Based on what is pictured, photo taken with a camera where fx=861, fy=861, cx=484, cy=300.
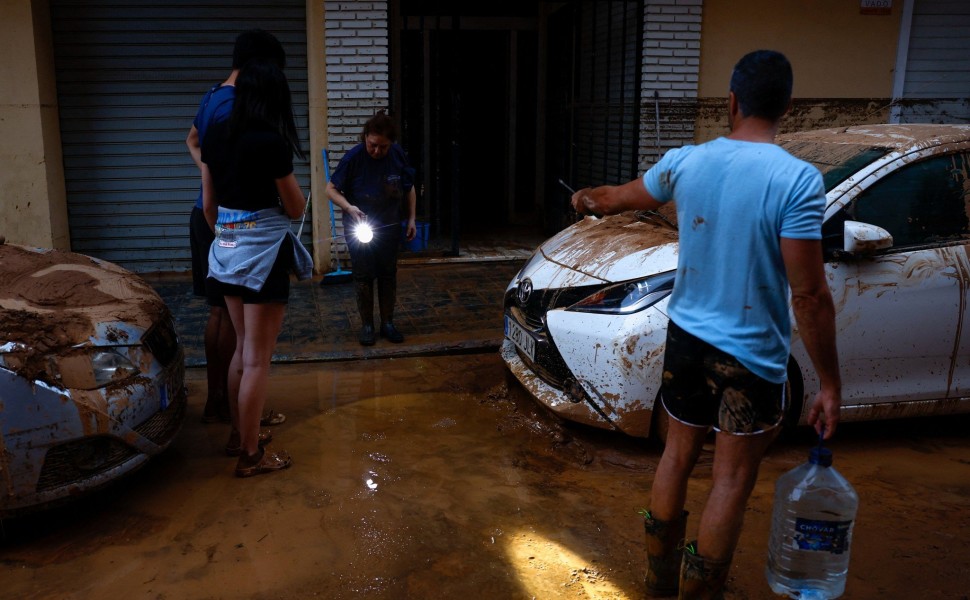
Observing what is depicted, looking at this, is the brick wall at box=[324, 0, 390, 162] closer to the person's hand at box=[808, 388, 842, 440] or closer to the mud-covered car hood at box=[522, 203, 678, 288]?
the mud-covered car hood at box=[522, 203, 678, 288]

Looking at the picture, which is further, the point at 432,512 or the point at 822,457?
the point at 432,512

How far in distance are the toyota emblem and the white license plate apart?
0.14m

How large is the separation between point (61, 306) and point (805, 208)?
315 cm

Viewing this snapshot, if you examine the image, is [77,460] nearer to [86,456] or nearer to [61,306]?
[86,456]

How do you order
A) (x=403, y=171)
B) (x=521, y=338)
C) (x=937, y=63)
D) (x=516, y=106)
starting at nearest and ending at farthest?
(x=521, y=338) → (x=403, y=171) → (x=937, y=63) → (x=516, y=106)

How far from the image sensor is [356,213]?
620 cm

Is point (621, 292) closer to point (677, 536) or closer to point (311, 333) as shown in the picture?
point (677, 536)

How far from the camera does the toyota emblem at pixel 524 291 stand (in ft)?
16.1

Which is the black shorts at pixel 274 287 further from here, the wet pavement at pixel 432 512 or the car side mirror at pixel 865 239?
the car side mirror at pixel 865 239

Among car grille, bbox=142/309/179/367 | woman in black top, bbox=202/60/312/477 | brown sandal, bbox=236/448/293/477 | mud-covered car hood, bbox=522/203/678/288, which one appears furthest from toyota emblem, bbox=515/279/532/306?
car grille, bbox=142/309/179/367

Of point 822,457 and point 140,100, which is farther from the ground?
point 140,100

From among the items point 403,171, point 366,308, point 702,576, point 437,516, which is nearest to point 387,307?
point 366,308

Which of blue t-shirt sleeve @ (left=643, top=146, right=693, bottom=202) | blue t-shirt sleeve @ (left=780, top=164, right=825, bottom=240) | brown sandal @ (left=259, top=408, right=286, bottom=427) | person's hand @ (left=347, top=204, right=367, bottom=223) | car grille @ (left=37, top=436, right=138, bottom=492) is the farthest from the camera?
person's hand @ (left=347, top=204, right=367, bottom=223)

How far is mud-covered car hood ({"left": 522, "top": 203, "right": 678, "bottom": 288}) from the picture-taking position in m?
4.47
